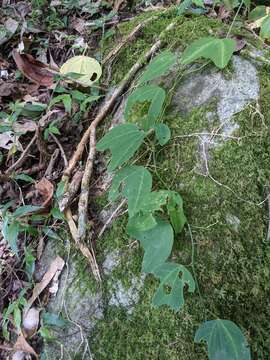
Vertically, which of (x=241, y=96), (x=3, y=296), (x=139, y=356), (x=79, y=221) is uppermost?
(x=241, y=96)

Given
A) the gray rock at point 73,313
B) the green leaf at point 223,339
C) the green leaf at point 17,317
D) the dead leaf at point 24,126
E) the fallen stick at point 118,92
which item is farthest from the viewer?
the dead leaf at point 24,126

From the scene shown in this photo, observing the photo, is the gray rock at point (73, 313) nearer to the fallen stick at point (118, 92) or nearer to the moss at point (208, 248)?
the moss at point (208, 248)

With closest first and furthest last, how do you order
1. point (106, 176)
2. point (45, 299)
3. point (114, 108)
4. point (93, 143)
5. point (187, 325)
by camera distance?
point (187, 325)
point (45, 299)
point (106, 176)
point (93, 143)
point (114, 108)

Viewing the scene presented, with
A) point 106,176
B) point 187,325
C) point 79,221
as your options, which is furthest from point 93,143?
point 187,325

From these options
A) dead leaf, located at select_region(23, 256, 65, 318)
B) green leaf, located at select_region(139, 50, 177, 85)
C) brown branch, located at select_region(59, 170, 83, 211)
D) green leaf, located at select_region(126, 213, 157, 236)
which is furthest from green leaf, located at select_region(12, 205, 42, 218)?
green leaf, located at select_region(139, 50, 177, 85)

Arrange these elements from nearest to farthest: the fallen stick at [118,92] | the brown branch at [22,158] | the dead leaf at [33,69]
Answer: the fallen stick at [118,92] < the brown branch at [22,158] < the dead leaf at [33,69]

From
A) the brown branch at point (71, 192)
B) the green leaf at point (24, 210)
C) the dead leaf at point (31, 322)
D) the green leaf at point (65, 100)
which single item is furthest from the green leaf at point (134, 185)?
the green leaf at point (65, 100)

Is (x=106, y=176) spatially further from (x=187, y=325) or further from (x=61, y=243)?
(x=187, y=325)
